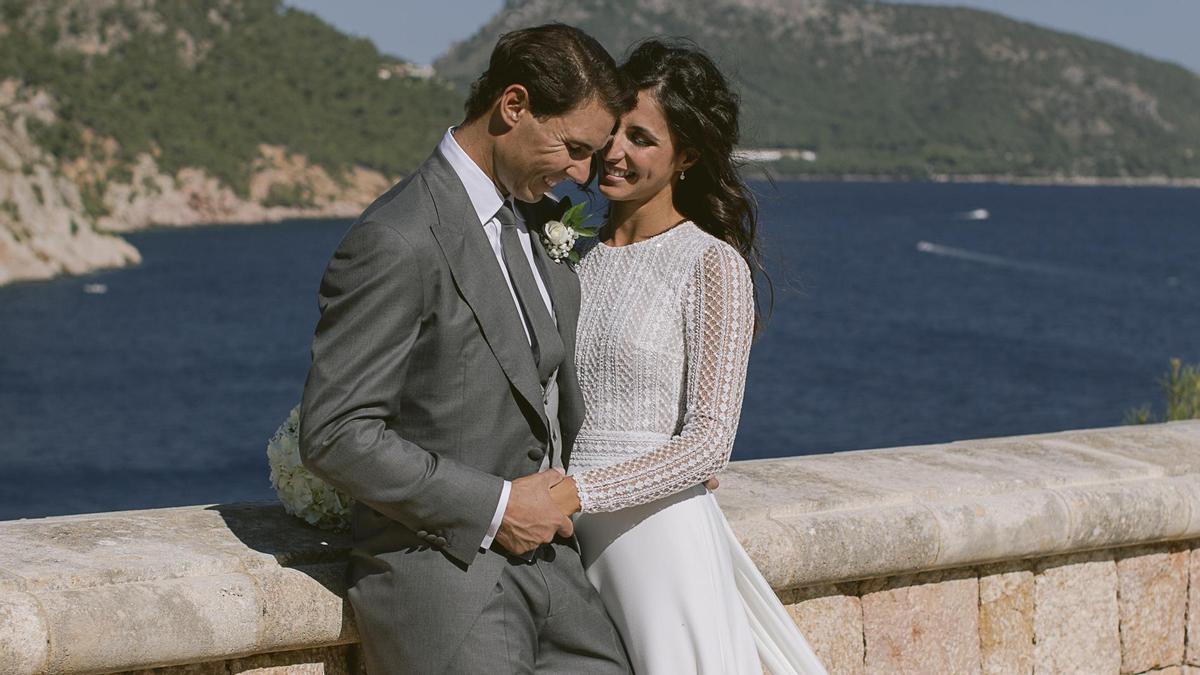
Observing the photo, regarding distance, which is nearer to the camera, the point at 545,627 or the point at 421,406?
the point at 421,406

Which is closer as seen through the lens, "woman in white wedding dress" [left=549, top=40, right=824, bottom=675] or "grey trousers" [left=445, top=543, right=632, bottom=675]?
"grey trousers" [left=445, top=543, right=632, bottom=675]

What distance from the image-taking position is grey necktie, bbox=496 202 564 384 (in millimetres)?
2639

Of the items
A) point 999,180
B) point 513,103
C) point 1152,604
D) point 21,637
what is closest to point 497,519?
point 513,103

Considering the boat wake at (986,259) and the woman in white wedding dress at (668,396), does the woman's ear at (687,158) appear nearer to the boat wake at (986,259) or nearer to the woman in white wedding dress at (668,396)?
the woman in white wedding dress at (668,396)

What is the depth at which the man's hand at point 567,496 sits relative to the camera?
2.64m

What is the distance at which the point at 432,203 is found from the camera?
2557 millimetres

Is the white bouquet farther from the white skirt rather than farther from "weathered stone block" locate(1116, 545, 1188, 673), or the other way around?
"weathered stone block" locate(1116, 545, 1188, 673)

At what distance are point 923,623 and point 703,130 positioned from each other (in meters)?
1.45

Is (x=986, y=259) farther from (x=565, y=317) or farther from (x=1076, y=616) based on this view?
(x=565, y=317)

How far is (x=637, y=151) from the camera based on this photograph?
301cm

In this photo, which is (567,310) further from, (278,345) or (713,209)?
(278,345)

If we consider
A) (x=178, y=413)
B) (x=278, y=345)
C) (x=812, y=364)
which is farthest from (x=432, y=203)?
(x=278, y=345)

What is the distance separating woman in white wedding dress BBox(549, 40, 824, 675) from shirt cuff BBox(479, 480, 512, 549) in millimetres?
174

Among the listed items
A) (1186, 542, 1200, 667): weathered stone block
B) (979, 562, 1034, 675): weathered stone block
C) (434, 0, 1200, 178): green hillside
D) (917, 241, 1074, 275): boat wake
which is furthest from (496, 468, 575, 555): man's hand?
(434, 0, 1200, 178): green hillside
